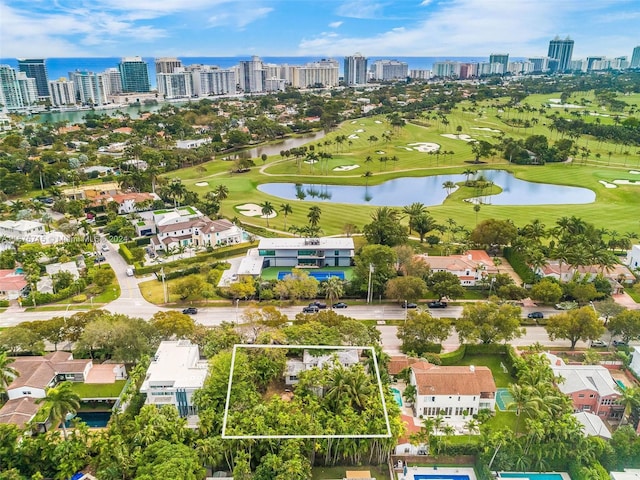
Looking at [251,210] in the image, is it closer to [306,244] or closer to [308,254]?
[306,244]

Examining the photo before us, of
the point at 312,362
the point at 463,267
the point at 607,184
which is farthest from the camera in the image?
the point at 607,184

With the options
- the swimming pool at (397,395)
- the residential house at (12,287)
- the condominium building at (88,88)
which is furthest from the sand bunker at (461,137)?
the condominium building at (88,88)

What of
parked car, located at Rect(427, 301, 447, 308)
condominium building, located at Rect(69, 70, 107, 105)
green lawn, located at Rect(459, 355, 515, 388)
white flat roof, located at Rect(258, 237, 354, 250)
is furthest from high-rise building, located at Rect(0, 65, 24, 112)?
green lawn, located at Rect(459, 355, 515, 388)

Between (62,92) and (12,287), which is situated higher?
(62,92)

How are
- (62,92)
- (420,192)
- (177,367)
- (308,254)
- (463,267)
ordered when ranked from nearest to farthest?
(177,367)
(463,267)
(308,254)
(420,192)
(62,92)

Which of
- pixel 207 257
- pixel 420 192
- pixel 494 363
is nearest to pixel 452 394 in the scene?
pixel 494 363

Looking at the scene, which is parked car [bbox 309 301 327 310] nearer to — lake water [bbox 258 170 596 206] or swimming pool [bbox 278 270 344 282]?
swimming pool [bbox 278 270 344 282]

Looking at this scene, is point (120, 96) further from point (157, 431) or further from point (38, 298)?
point (157, 431)

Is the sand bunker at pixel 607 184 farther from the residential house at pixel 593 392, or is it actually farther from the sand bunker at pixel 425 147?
the residential house at pixel 593 392
